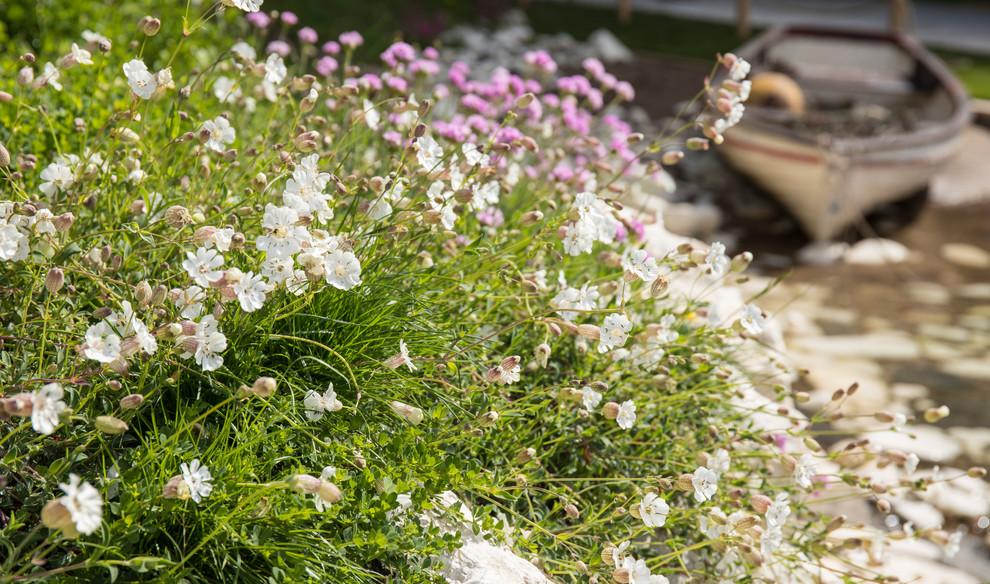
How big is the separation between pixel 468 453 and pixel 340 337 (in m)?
0.44

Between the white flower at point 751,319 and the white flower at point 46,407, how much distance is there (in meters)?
1.35

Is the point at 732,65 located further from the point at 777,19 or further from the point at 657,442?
the point at 777,19

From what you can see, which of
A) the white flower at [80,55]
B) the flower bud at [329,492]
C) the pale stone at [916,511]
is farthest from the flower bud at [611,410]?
the pale stone at [916,511]

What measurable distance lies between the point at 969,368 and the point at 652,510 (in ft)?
12.8

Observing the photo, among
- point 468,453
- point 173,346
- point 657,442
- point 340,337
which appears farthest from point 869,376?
point 173,346

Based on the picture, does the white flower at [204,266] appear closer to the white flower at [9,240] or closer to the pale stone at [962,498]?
the white flower at [9,240]

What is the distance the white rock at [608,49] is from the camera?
10.2 m

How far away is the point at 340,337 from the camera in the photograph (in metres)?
1.78

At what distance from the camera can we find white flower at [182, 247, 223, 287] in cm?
137

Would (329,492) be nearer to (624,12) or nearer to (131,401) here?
(131,401)

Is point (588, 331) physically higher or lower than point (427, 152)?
lower

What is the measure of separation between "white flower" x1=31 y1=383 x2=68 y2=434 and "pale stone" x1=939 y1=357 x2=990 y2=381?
472 cm

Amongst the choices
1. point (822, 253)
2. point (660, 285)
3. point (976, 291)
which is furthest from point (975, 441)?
point (660, 285)

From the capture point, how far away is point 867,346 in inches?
191
